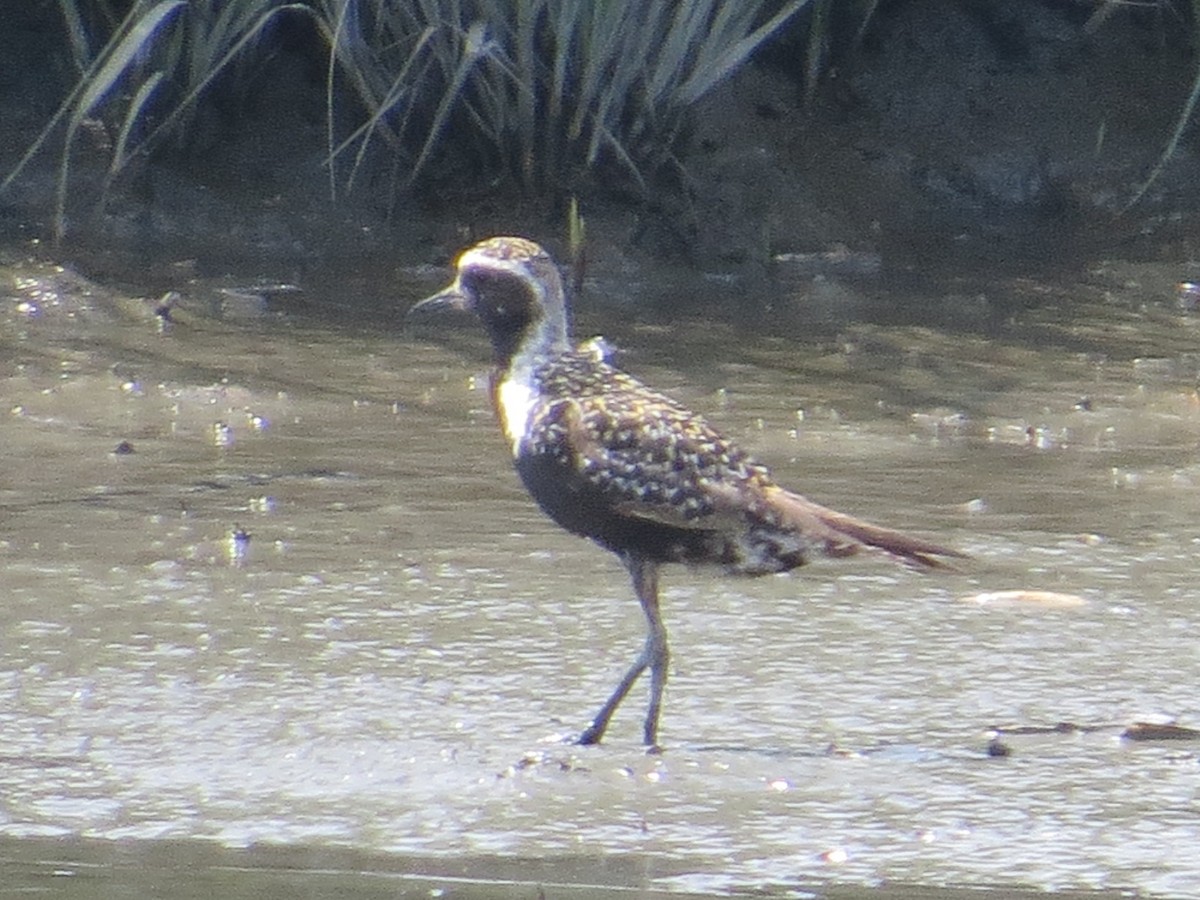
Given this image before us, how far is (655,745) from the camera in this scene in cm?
448

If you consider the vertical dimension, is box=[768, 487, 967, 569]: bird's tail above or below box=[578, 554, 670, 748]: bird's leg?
above

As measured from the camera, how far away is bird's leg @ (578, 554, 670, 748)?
14.8 ft

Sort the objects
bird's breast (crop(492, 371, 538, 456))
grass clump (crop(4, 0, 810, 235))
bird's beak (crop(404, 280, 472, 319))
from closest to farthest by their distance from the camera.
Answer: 1. bird's breast (crop(492, 371, 538, 456))
2. bird's beak (crop(404, 280, 472, 319))
3. grass clump (crop(4, 0, 810, 235))

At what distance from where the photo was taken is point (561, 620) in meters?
5.24

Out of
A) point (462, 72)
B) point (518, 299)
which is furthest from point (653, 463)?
point (462, 72)

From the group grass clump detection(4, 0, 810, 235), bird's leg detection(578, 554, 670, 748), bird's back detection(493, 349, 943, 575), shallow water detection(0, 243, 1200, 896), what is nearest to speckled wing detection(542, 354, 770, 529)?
bird's back detection(493, 349, 943, 575)

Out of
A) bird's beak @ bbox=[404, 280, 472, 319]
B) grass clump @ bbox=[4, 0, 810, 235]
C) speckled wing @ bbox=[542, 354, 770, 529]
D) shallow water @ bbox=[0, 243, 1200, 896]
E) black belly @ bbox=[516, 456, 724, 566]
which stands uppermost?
grass clump @ bbox=[4, 0, 810, 235]

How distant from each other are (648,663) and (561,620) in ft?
1.99

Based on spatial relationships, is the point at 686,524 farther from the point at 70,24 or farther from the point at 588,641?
the point at 70,24

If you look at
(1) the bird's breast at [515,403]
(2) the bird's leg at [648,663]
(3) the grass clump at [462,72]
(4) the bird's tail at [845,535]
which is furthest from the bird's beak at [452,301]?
(3) the grass clump at [462,72]

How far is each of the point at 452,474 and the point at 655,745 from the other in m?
2.01

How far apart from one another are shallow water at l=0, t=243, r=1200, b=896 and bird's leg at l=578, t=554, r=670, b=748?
6 centimetres

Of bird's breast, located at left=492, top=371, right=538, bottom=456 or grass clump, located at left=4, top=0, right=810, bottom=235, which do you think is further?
grass clump, located at left=4, top=0, right=810, bottom=235

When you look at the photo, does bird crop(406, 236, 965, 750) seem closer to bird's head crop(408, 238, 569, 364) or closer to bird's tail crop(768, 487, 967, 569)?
bird's tail crop(768, 487, 967, 569)
